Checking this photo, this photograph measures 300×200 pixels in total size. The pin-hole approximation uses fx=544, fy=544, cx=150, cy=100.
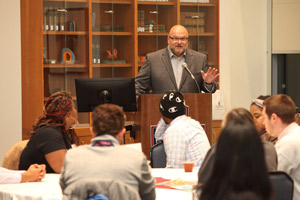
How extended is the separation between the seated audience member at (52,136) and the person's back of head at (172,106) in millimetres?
799

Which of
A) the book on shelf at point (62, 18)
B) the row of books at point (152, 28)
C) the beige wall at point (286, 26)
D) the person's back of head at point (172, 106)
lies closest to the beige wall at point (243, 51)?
the beige wall at point (286, 26)

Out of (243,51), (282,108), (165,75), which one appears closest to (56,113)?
(282,108)

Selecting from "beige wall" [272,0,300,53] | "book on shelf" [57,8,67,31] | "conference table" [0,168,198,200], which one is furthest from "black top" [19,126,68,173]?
"beige wall" [272,0,300,53]

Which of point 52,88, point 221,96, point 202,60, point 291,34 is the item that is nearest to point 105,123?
point 202,60

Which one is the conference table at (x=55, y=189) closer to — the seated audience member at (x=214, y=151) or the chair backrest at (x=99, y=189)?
the seated audience member at (x=214, y=151)

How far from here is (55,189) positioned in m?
3.34

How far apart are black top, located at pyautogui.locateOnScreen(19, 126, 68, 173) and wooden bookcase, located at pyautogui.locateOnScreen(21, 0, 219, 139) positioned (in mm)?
3310

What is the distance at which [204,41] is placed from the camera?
8352 mm

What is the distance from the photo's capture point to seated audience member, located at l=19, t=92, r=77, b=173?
3.80m

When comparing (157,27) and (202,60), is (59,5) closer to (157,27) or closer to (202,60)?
(157,27)

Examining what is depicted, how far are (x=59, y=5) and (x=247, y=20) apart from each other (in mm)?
2853

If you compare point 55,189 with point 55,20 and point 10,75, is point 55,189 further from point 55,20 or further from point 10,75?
point 55,20

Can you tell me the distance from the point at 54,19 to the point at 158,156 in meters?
3.78

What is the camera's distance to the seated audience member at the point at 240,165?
1943 mm
